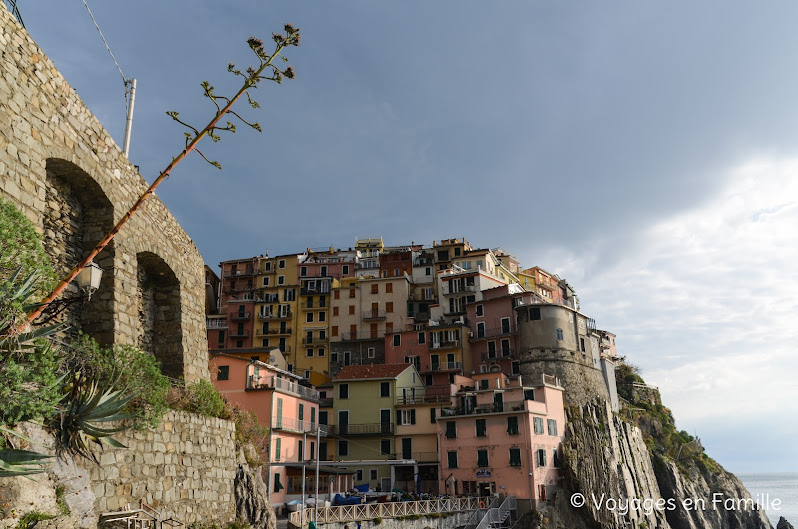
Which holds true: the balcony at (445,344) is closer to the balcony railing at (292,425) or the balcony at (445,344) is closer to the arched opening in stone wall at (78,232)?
the balcony railing at (292,425)

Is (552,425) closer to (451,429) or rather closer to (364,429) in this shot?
(451,429)

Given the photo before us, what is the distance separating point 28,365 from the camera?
7.29 meters

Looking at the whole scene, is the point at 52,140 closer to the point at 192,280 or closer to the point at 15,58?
the point at 15,58

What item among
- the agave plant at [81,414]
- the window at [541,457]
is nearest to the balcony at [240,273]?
the window at [541,457]

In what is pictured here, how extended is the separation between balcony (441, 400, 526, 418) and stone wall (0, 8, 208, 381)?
2993 centimetres

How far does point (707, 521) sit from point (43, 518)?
71.2 metres

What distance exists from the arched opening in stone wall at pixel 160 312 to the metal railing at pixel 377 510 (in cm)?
1411

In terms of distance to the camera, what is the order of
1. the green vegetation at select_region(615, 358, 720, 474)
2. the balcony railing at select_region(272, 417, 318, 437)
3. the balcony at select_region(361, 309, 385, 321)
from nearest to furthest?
the balcony railing at select_region(272, 417, 318, 437), the balcony at select_region(361, 309, 385, 321), the green vegetation at select_region(615, 358, 720, 474)

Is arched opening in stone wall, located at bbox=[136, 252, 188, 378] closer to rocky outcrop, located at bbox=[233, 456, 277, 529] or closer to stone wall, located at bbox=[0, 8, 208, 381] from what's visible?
stone wall, located at bbox=[0, 8, 208, 381]

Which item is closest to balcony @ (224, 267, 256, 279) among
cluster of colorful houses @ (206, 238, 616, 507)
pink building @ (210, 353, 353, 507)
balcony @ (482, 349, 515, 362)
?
cluster of colorful houses @ (206, 238, 616, 507)

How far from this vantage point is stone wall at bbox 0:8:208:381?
996 cm

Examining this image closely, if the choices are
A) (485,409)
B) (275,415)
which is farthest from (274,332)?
(485,409)

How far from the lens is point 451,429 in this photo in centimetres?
4344

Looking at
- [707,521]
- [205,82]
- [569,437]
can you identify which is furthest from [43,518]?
[707,521]
